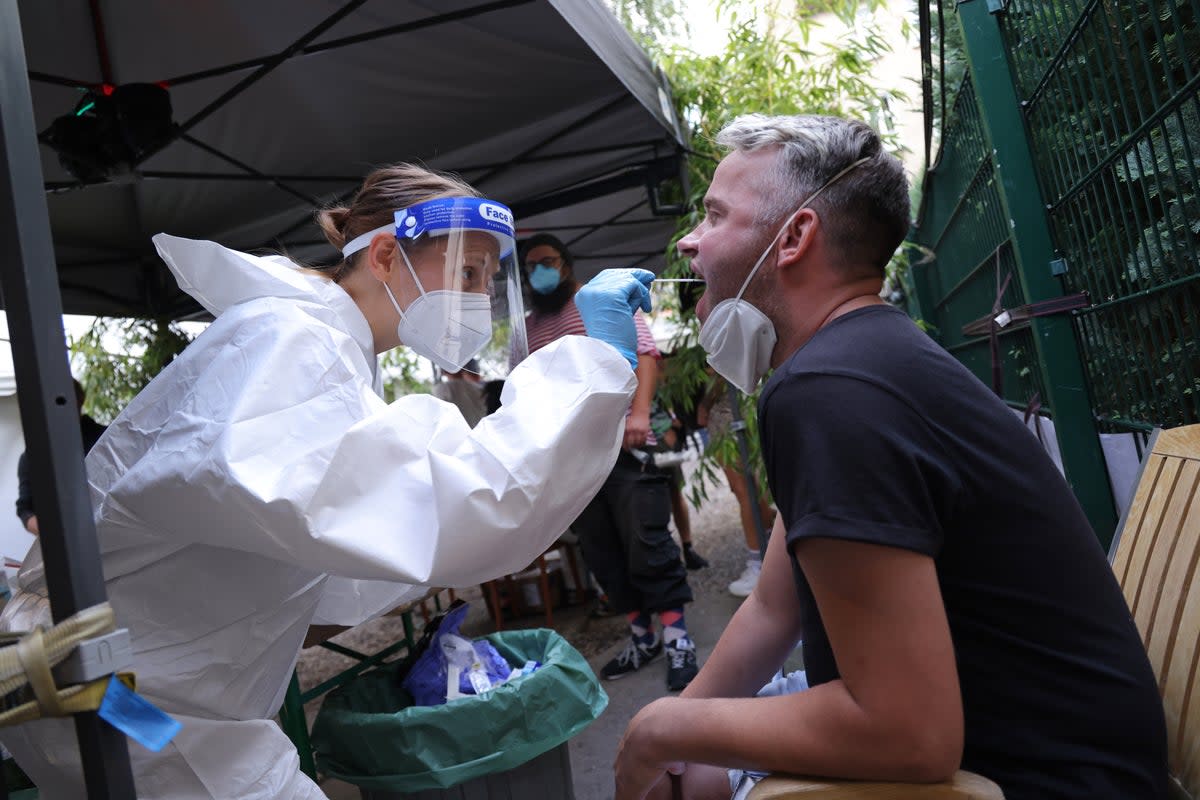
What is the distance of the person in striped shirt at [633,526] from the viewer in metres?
3.87

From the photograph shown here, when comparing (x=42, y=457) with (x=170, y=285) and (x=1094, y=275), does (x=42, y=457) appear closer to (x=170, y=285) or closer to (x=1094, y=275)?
(x=1094, y=275)

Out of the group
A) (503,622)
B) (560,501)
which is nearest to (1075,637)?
(560,501)

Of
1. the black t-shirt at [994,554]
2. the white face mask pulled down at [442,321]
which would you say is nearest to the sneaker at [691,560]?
the white face mask pulled down at [442,321]

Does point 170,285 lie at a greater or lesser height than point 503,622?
greater

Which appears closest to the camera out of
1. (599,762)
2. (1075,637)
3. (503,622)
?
(1075,637)

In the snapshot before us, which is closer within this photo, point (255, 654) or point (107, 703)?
point (107, 703)

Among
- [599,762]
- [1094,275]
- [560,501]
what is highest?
[1094,275]

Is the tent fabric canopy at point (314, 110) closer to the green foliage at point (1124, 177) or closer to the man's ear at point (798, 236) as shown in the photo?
the man's ear at point (798, 236)

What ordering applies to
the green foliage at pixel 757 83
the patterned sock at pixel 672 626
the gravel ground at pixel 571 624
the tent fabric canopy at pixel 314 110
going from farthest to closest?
1. the gravel ground at pixel 571 624
2. the green foliage at pixel 757 83
3. the patterned sock at pixel 672 626
4. the tent fabric canopy at pixel 314 110

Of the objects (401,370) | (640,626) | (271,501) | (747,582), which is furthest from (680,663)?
(401,370)

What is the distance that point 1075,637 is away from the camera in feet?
3.58

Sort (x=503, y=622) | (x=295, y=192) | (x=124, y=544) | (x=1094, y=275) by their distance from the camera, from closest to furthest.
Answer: (x=124, y=544) → (x=1094, y=275) → (x=295, y=192) → (x=503, y=622)

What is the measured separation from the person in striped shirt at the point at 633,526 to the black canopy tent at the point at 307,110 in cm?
92

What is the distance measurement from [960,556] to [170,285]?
5676mm
